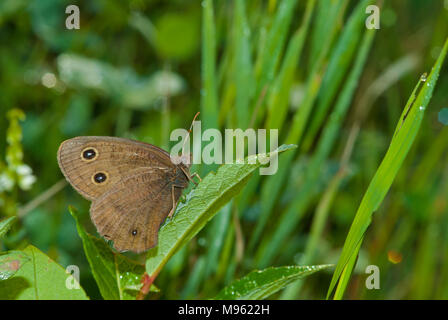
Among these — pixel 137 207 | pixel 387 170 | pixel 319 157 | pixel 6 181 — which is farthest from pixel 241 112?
pixel 6 181

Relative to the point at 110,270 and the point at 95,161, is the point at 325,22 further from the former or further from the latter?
the point at 110,270

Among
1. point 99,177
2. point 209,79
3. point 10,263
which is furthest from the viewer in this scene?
point 209,79

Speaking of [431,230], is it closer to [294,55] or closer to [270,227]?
[270,227]

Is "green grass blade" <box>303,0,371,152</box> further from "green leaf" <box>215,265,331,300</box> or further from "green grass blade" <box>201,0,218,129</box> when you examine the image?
"green leaf" <box>215,265,331,300</box>

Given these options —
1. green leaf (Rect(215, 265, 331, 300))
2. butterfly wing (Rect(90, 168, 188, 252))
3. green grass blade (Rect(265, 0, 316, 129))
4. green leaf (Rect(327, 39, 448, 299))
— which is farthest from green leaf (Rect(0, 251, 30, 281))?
green grass blade (Rect(265, 0, 316, 129))

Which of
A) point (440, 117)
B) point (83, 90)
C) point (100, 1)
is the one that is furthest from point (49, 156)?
point (440, 117)

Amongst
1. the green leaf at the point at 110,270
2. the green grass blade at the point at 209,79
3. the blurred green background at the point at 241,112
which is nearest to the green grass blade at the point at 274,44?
the blurred green background at the point at 241,112

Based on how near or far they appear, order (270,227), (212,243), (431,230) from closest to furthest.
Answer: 1. (212,243)
2. (270,227)
3. (431,230)
